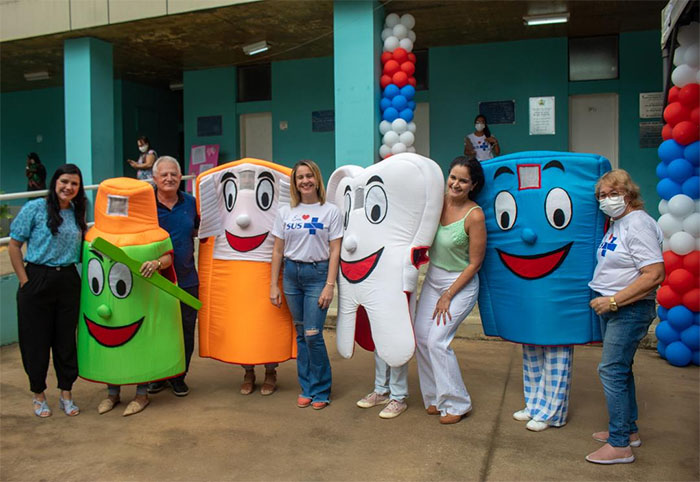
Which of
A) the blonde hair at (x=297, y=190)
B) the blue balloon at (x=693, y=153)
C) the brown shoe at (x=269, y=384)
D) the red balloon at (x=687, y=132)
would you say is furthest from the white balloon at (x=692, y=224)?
the brown shoe at (x=269, y=384)

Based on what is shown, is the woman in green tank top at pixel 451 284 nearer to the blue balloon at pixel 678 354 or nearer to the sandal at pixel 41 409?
the blue balloon at pixel 678 354

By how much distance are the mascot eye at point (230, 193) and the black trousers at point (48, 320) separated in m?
1.10

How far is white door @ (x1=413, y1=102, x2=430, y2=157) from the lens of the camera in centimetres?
1035

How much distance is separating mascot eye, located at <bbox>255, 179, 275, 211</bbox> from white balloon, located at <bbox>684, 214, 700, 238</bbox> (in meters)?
3.14

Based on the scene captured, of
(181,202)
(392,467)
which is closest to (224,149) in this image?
(181,202)

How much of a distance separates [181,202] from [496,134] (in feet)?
21.9

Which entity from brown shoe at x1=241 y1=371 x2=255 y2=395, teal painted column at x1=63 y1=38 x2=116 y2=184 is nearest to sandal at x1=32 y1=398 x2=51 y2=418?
brown shoe at x1=241 y1=371 x2=255 y2=395

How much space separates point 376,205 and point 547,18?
574 cm

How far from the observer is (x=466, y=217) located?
375cm

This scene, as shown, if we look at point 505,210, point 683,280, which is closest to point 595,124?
point 683,280

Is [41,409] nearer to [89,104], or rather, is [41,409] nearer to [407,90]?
[407,90]

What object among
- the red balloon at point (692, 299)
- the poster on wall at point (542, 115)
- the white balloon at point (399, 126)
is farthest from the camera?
the poster on wall at point (542, 115)

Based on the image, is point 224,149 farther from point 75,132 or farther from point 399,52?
point 399,52

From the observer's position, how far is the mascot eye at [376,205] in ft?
12.8
